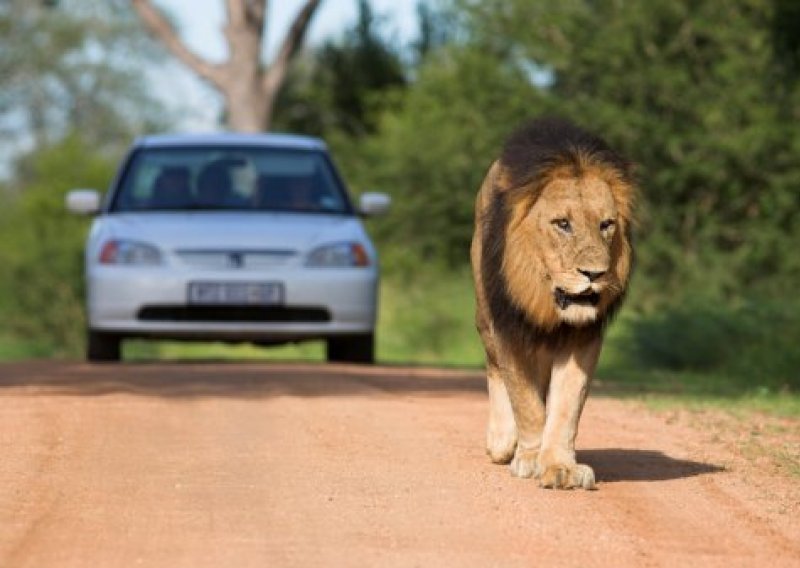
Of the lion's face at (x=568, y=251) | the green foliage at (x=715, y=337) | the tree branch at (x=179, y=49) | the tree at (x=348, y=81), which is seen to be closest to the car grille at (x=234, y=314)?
the green foliage at (x=715, y=337)

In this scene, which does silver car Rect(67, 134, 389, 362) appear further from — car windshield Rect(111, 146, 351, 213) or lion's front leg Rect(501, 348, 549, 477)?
lion's front leg Rect(501, 348, 549, 477)

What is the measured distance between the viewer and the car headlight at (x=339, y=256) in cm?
1359

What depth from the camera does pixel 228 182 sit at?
14445mm

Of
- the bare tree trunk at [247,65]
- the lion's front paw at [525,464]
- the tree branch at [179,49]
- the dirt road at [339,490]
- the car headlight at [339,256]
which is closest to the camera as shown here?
the dirt road at [339,490]

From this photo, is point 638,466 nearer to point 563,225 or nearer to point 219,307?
point 563,225

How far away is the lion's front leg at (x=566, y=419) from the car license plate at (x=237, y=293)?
5.94 meters

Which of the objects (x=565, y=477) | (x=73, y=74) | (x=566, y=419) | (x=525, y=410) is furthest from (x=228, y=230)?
(x=73, y=74)

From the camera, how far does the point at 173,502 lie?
22.1ft

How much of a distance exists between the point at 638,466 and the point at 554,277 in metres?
1.29

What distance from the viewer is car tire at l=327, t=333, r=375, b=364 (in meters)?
14.0

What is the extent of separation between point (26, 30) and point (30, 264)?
39551 millimetres

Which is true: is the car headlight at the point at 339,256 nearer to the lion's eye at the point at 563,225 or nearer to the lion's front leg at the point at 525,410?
the lion's front leg at the point at 525,410

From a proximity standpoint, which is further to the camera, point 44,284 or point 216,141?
point 44,284

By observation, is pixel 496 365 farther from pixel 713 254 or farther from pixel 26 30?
pixel 26 30
